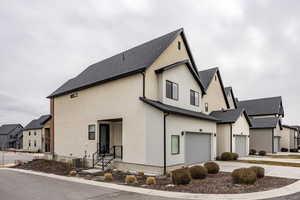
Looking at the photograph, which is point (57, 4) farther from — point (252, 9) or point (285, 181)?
point (285, 181)

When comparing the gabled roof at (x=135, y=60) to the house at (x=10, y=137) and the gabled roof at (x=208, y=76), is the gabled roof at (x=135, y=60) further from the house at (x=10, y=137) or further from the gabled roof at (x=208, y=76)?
the house at (x=10, y=137)

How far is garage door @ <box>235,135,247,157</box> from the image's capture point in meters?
24.7

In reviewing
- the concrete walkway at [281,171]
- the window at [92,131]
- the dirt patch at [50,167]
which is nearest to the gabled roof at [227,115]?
the concrete walkway at [281,171]

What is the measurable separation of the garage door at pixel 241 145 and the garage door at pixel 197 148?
585 centimetres

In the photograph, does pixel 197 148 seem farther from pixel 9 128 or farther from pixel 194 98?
pixel 9 128

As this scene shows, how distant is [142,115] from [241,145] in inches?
585

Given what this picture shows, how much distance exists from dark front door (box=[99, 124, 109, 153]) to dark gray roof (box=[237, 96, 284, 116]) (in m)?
30.1

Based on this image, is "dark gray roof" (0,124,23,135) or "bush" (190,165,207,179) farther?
"dark gray roof" (0,124,23,135)

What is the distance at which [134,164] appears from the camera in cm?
1557

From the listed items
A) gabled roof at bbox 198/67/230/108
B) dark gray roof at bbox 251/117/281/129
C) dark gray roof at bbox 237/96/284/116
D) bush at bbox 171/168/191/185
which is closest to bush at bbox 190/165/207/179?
bush at bbox 171/168/191/185

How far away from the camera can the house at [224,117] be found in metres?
23.1

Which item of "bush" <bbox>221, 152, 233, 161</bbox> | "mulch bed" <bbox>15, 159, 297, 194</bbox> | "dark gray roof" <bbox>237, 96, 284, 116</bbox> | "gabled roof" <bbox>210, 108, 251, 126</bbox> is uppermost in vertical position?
"dark gray roof" <bbox>237, 96, 284, 116</bbox>

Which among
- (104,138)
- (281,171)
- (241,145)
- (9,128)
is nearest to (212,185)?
(281,171)

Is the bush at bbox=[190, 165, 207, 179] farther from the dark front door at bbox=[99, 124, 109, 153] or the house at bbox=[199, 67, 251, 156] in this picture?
the house at bbox=[199, 67, 251, 156]
